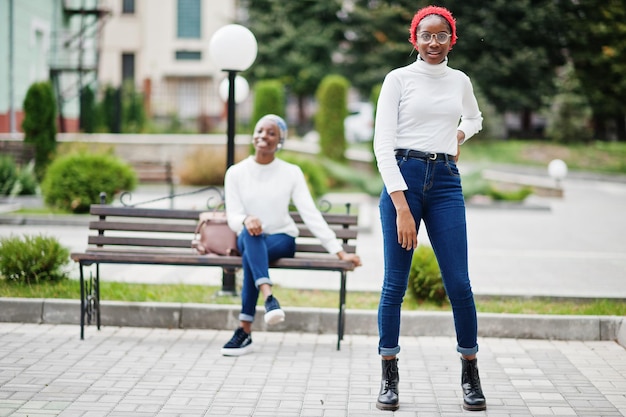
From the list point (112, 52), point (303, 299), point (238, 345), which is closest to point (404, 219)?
point (238, 345)

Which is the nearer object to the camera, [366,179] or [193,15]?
[366,179]

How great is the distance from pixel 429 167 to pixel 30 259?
13.5 ft

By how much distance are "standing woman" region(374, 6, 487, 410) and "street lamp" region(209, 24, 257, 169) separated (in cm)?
330

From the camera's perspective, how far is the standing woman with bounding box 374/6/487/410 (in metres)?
4.79

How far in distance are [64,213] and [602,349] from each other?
10492mm

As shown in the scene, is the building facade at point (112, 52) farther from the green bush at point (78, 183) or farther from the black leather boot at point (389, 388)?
the black leather boot at point (389, 388)

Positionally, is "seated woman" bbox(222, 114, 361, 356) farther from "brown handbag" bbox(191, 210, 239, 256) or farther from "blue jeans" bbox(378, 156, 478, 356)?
"blue jeans" bbox(378, 156, 478, 356)

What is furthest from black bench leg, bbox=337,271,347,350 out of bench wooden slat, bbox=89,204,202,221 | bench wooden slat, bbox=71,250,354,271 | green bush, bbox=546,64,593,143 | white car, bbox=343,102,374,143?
white car, bbox=343,102,374,143

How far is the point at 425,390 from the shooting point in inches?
208

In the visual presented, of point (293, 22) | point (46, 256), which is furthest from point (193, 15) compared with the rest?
point (46, 256)

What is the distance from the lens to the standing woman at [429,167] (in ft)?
15.7

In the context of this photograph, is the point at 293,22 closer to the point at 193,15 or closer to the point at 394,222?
the point at 193,15

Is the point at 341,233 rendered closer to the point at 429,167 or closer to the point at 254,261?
the point at 254,261

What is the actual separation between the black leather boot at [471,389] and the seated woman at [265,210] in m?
1.54
